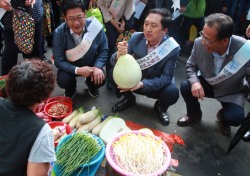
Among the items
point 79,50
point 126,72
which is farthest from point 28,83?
point 79,50

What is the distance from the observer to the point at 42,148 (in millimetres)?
1326

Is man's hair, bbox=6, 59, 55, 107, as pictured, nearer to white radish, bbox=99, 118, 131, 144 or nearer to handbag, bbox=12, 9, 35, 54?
white radish, bbox=99, 118, 131, 144

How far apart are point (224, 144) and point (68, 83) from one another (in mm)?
1742

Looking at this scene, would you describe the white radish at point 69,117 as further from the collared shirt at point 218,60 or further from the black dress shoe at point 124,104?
the collared shirt at point 218,60

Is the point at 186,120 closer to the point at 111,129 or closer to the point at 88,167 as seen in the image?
the point at 111,129

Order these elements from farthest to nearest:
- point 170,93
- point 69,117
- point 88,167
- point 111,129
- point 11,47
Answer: point 11,47
point 170,93
point 69,117
point 111,129
point 88,167

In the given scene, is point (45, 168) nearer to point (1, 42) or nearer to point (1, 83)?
point (1, 83)

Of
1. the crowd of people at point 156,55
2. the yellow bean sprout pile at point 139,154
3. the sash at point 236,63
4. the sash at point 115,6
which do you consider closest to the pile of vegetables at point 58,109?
the crowd of people at point 156,55

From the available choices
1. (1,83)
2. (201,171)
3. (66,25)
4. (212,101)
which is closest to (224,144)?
(201,171)

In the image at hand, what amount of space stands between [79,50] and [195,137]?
1.51 meters

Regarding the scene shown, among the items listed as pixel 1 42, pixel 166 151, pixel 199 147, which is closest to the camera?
pixel 166 151

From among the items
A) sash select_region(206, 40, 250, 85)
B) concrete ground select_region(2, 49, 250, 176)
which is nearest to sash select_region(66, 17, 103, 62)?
concrete ground select_region(2, 49, 250, 176)

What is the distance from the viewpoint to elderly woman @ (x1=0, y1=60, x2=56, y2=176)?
130cm

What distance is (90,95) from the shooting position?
313 centimetres
